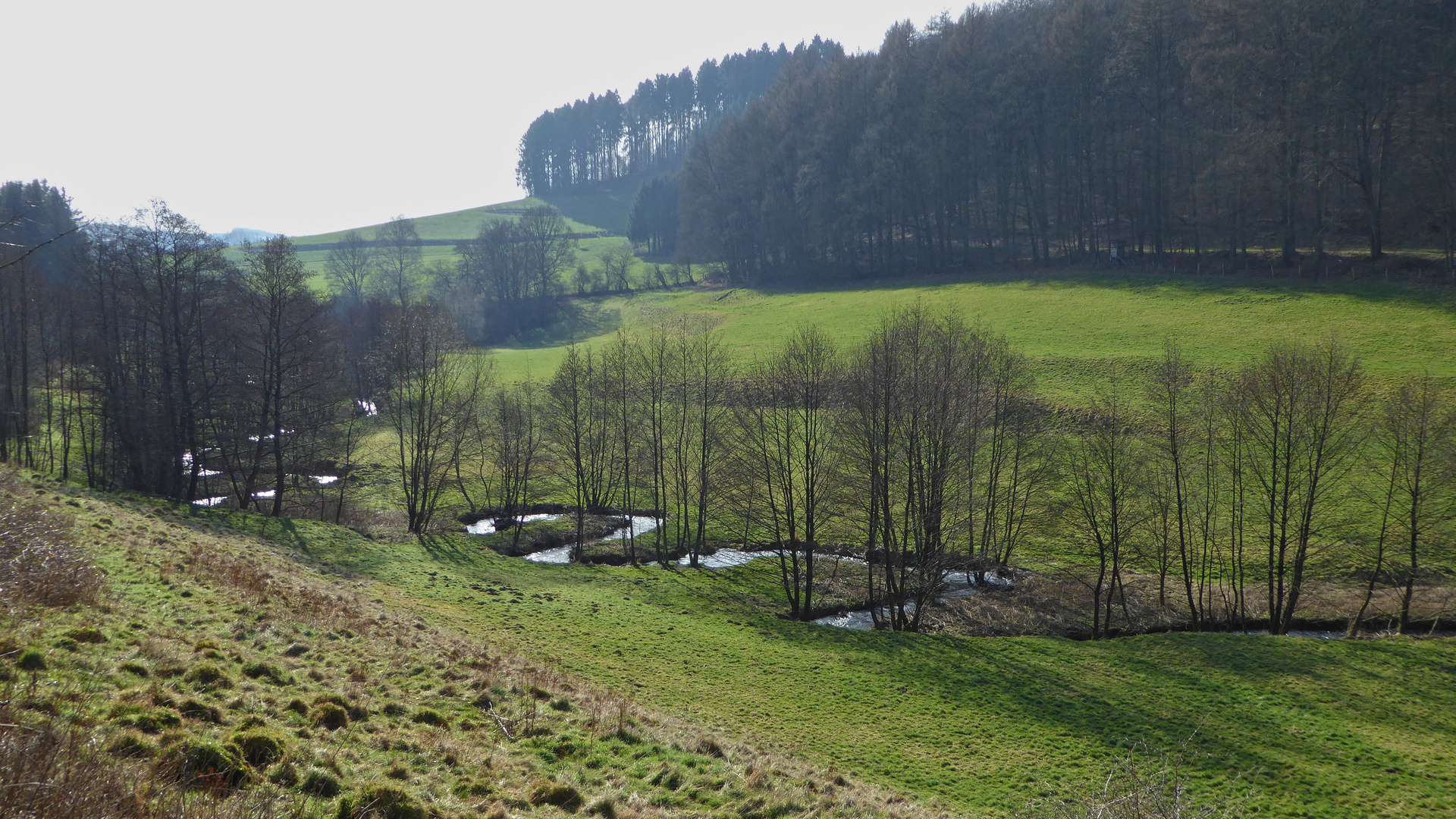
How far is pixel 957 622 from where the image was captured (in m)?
29.4

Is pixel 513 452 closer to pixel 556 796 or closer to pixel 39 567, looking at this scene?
pixel 39 567

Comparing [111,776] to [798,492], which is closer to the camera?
[111,776]

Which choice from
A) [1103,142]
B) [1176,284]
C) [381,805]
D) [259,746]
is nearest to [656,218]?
[1103,142]

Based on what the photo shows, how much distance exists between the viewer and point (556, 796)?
10234 mm

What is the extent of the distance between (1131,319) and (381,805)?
58.5 m

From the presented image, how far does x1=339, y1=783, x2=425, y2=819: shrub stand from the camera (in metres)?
8.34

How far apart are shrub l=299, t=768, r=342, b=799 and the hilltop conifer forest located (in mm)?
34

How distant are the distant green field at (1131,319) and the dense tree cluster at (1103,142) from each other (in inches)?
237

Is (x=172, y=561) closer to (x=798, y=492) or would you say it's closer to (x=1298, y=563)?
(x=798, y=492)

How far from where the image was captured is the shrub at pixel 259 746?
891cm

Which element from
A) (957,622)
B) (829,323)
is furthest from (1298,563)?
(829,323)

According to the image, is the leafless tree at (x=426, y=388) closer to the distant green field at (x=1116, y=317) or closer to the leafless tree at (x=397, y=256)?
the distant green field at (x=1116, y=317)

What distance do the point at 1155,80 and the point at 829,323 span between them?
35183 millimetres

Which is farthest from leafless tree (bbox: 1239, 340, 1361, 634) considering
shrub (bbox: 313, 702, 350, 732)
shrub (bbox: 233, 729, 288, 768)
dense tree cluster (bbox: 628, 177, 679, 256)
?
dense tree cluster (bbox: 628, 177, 679, 256)
